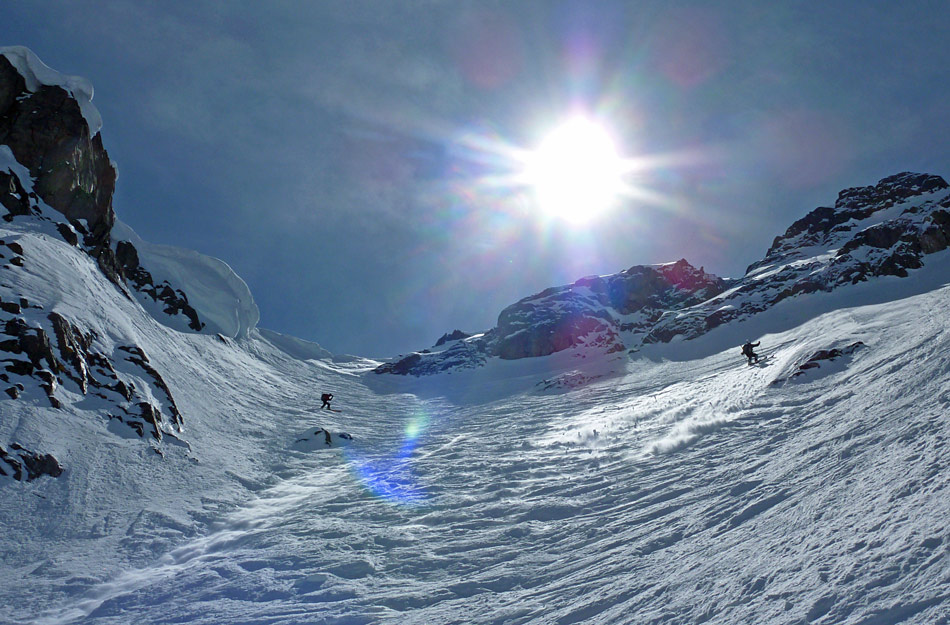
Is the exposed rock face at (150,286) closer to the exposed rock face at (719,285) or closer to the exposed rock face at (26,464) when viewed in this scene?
the exposed rock face at (26,464)

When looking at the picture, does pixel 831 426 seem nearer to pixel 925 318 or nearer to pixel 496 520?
pixel 496 520

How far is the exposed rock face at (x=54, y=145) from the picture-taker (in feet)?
102

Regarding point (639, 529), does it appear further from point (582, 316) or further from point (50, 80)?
point (582, 316)

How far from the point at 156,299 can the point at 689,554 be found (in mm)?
39275

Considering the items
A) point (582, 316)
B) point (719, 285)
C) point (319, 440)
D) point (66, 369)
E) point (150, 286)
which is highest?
point (719, 285)

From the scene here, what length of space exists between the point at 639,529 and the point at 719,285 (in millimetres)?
100736

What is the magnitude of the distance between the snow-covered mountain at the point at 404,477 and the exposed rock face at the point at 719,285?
2407 centimetres

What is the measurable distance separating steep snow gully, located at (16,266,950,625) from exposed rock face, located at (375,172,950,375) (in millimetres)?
43988

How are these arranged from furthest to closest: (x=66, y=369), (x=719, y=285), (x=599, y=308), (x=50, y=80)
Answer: (x=719, y=285), (x=599, y=308), (x=50, y=80), (x=66, y=369)

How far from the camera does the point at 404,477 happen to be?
746 inches

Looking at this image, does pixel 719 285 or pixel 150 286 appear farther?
pixel 719 285

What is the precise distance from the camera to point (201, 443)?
21.9m

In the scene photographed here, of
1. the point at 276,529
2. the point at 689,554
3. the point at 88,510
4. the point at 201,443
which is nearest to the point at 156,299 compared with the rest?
the point at 201,443

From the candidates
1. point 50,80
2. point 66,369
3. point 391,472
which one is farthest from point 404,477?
point 50,80
